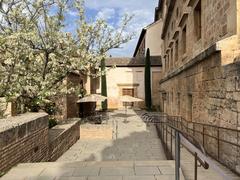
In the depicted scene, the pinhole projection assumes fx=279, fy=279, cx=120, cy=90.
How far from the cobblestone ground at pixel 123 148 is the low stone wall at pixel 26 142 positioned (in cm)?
106

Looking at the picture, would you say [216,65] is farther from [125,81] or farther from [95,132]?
[125,81]

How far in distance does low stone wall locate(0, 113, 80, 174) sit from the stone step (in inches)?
11.3

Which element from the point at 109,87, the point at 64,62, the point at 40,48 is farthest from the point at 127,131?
the point at 109,87

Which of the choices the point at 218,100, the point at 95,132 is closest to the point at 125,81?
the point at 95,132

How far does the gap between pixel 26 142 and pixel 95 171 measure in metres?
1.87

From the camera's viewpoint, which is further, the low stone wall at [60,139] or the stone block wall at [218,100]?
the low stone wall at [60,139]

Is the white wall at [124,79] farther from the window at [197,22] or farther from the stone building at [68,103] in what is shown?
the window at [197,22]

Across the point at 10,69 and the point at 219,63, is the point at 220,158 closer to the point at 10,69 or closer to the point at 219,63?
Result: the point at 219,63

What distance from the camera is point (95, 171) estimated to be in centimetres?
509

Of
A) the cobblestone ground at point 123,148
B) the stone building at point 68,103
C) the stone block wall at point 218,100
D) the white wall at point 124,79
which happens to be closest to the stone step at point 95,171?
the stone block wall at point 218,100

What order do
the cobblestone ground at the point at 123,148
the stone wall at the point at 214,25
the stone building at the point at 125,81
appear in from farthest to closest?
1. the stone building at the point at 125,81
2. the cobblestone ground at the point at 123,148
3. the stone wall at the point at 214,25

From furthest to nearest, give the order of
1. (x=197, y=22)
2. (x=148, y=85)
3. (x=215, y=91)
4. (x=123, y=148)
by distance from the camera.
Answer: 1. (x=148, y=85)
2. (x=123, y=148)
3. (x=197, y=22)
4. (x=215, y=91)

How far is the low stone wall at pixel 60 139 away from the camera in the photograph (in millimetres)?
8312


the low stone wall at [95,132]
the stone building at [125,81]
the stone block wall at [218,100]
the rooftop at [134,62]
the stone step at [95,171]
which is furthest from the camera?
the stone building at [125,81]
